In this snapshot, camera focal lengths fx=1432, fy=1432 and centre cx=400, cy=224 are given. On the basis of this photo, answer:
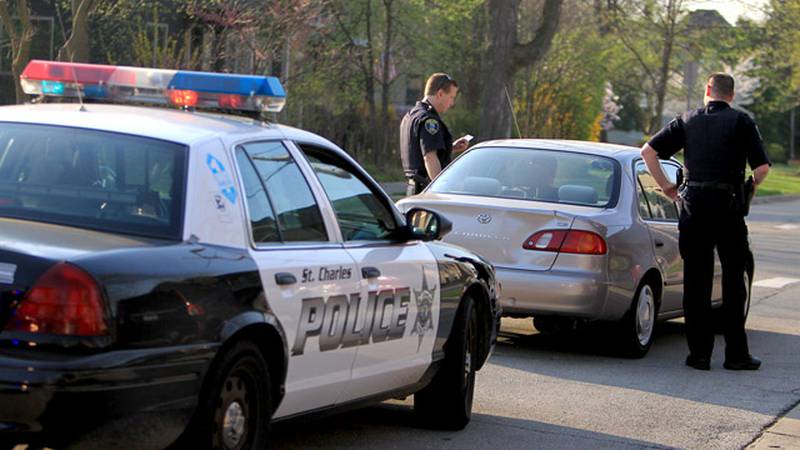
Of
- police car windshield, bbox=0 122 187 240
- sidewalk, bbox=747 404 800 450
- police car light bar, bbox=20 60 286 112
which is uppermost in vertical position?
police car light bar, bbox=20 60 286 112

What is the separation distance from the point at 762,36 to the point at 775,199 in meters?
16.3

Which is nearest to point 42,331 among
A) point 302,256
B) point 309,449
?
point 302,256

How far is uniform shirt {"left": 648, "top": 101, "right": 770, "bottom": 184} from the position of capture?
9.35 m

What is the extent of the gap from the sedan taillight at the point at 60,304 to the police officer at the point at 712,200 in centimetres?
568

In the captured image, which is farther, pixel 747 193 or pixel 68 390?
pixel 747 193

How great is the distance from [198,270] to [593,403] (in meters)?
3.78

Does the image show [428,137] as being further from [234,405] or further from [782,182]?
[782,182]

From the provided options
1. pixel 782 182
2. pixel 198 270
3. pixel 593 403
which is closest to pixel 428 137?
pixel 593 403

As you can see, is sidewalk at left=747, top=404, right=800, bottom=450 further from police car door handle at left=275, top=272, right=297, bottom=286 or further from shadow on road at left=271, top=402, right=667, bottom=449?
police car door handle at left=275, top=272, right=297, bottom=286

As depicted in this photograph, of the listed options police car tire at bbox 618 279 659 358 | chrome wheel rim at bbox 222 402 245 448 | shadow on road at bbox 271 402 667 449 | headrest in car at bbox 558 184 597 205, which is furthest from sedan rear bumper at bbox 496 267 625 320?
chrome wheel rim at bbox 222 402 245 448

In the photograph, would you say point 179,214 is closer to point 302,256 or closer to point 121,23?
point 302,256

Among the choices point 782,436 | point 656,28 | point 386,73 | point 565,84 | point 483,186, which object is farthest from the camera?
point 656,28

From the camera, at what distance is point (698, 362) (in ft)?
31.3

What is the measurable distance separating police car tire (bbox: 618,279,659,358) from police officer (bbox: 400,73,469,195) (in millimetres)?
1818
